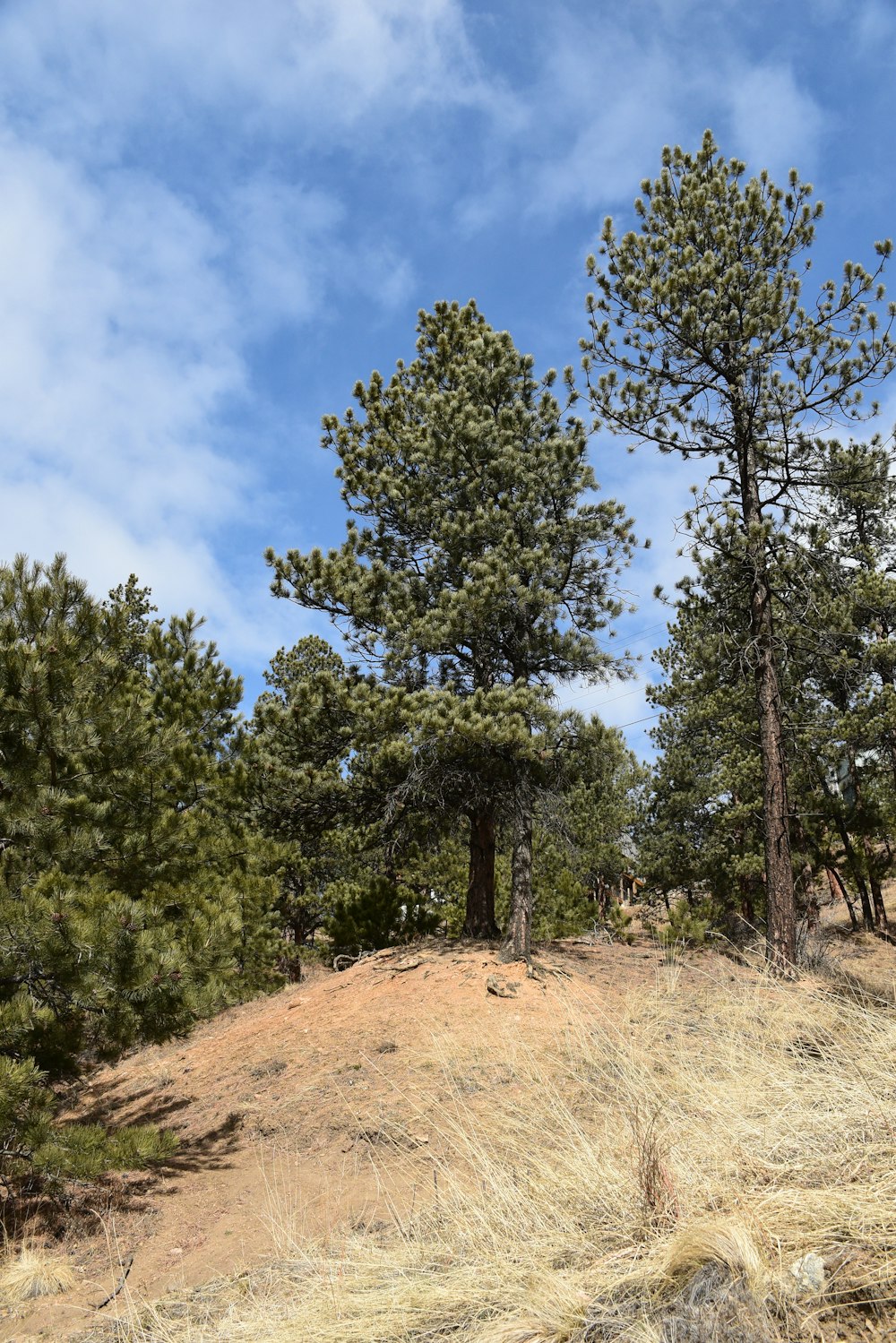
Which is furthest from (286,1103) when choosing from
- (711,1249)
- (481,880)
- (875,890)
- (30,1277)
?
(875,890)

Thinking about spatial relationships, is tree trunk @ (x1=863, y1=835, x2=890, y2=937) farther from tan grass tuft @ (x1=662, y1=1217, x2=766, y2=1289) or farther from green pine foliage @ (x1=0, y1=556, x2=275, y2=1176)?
tan grass tuft @ (x1=662, y1=1217, x2=766, y2=1289)

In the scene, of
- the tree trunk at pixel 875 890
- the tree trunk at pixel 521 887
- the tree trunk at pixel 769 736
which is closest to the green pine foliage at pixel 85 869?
the tree trunk at pixel 521 887

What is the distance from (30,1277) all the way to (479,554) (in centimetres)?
966

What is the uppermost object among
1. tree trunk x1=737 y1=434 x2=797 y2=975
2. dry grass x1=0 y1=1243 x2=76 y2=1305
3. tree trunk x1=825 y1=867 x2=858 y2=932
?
tree trunk x1=737 y1=434 x2=797 y2=975

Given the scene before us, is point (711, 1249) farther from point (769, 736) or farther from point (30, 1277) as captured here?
point (769, 736)

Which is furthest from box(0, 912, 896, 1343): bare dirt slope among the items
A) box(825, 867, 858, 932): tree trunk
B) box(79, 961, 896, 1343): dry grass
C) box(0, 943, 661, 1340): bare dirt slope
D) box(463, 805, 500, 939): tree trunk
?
box(825, 867, 858, 932): tree trunk

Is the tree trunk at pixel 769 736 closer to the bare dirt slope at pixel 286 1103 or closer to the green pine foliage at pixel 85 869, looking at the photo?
the bare dirt slope at pixel 286 1103

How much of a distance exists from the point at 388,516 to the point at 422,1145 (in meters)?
9.04

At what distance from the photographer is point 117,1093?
400 inches

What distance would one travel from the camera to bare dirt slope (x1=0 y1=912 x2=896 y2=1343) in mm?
5676

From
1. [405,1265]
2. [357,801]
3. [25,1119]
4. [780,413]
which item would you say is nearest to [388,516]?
[357,801]

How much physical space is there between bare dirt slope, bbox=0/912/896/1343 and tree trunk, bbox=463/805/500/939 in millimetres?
956

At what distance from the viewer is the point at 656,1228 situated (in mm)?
3227

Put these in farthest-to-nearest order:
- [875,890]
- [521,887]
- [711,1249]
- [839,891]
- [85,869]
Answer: [839,891], [875,890], [521,887], [85,869], [711,1249]
